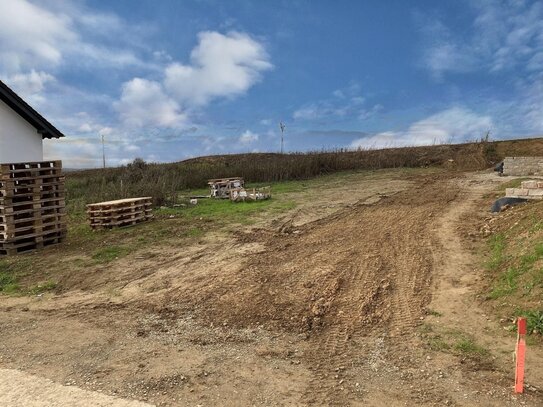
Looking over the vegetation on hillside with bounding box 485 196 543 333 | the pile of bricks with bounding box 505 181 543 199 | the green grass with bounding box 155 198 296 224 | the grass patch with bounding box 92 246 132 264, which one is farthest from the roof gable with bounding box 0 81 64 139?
the pile of bricks with bounding box 505 181 543 199

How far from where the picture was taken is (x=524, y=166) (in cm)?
2505

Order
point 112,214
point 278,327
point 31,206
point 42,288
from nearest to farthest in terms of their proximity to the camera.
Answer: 1. point 278,327
2. point 42,288
3. point 31,206
4. point 112,214

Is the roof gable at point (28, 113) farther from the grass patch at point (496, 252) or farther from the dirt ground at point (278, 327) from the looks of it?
the grass patch at point (496, 252)

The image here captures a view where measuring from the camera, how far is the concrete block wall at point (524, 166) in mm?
24688

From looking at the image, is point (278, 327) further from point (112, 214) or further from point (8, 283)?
point (112, 214)

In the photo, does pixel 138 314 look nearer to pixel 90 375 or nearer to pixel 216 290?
pixel 216 290

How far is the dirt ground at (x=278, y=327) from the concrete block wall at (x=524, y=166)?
52.5ft

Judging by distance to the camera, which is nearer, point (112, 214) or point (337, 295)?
point (337, 295)

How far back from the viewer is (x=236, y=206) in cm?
1805

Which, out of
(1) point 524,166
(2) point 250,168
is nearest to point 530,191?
(1) point 524,166

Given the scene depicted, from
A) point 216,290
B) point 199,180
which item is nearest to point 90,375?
point 216,290

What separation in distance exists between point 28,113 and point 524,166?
935 inches

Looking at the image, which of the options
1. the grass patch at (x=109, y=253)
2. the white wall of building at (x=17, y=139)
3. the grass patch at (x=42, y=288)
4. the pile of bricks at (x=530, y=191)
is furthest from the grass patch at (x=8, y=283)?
the pile of bricks at (x=530, y=191)

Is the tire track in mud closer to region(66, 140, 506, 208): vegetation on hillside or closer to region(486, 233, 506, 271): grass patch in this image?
region(486, 233, 506, 271): grass patch
